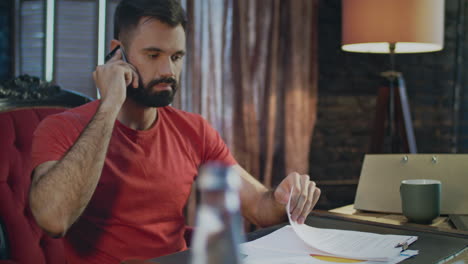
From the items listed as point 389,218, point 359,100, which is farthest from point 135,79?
point 359,100

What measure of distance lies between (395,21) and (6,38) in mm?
1888

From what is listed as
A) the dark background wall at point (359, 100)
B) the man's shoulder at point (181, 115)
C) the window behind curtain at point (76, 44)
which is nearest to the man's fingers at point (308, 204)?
the man's shoulder at point (181, 115)

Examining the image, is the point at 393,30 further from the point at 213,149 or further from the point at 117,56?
the point at 117,56

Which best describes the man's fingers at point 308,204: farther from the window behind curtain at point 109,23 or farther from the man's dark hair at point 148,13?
the window behind curtain at point 109,23

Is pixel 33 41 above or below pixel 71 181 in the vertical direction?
above

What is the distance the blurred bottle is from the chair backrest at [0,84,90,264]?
3.41 feet

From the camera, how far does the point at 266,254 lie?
2.70ft

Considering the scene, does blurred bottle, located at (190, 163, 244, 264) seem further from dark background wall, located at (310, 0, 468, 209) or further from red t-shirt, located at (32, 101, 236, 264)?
dark background wall, located at (310, 0, 468, 209)

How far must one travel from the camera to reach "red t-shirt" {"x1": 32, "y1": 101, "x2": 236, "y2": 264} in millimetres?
1276

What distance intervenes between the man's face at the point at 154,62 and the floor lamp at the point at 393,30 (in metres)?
1.22

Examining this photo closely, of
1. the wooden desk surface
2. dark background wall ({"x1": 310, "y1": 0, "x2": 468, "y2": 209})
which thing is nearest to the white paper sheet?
the wooden desk surface

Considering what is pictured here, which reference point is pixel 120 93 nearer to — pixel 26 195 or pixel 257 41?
pixel 26 195

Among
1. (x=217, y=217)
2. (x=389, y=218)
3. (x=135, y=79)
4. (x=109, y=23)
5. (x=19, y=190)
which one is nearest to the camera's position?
(x=217, y=217)

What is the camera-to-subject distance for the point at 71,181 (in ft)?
→ 3.71
